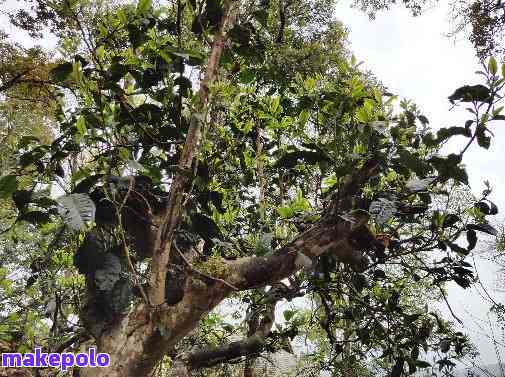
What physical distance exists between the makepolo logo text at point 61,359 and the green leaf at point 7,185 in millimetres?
909

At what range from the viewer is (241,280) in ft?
7.11

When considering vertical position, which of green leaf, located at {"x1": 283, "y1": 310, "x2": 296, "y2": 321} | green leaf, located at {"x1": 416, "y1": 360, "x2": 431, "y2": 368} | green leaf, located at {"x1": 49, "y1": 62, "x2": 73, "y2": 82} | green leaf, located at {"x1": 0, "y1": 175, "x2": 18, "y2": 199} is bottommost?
green leaf, located at {"x1": 416, "y1": 360, "x2": 431, "y2": 368}

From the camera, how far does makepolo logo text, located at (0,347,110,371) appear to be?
6.50 feet

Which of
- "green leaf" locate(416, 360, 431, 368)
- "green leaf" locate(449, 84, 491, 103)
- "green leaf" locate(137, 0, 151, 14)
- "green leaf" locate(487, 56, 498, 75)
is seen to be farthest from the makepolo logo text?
"green leaf" locate(487, 56, 498, 75)

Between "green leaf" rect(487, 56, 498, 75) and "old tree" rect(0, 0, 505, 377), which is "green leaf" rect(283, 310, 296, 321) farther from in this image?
"green leaf" rect(487, 56, 498, 75)

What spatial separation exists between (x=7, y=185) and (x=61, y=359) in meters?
1.69

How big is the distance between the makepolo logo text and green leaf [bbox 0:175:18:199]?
0.91m

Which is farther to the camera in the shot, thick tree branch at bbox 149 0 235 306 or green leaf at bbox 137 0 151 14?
green leaf at bbox 137 0 151 14

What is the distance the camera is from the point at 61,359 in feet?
9.64

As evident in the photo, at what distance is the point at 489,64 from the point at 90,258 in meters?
2.19

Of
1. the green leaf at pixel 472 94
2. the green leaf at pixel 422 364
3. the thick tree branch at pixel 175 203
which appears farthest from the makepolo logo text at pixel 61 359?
the green leaf at pixel 472 94

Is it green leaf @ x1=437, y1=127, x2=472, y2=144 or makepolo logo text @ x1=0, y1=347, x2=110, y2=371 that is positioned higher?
green leaf @ x1=437, y1=127, x2=472, y2=144

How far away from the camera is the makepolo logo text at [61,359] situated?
1981 millimetres

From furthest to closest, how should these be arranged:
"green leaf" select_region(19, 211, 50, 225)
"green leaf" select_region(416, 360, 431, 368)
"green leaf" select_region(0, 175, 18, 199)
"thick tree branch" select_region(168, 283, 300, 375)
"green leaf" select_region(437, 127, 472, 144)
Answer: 1. "thick tree branch" select_region(168, 283, 300, 375)
2. "green leaf" select_region(416, 360, 431, 368)
3. "green leaf" select_region(437, 127, 472, 144)
4. "green leaf" select_region(19, 211, 50, 225)
5. "green leaf" select_region(0, 175, 18, 199)
